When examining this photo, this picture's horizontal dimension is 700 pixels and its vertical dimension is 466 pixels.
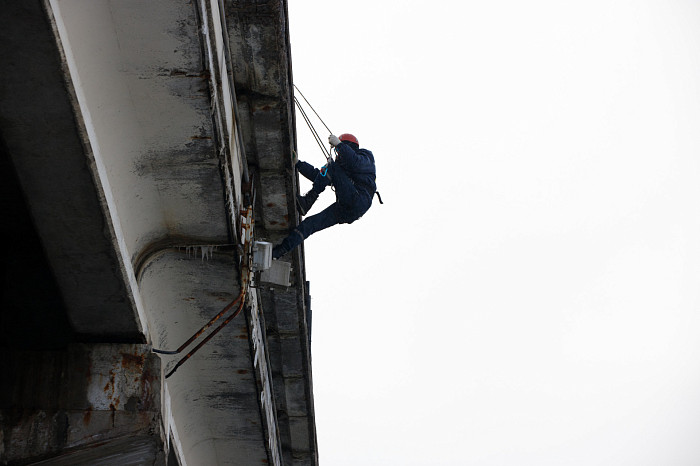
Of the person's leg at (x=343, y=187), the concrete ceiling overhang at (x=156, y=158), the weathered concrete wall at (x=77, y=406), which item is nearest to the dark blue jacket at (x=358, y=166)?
the person's leg at (x=343, y=187)

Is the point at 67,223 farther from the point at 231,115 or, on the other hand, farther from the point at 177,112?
the point at 231,115

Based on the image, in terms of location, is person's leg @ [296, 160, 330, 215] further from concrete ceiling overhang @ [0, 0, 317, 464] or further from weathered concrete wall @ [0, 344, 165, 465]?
weathered concrete wall @ [0, 344, 165, 465]

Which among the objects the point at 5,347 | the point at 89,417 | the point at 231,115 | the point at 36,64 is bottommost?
the point at 89,417

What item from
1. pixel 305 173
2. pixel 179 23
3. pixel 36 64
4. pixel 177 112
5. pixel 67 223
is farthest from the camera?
pixel 305 173

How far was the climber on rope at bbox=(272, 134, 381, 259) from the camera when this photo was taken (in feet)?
22.0

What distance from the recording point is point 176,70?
362cm

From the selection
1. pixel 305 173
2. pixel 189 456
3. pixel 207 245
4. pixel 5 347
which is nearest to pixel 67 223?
pixel 5 347

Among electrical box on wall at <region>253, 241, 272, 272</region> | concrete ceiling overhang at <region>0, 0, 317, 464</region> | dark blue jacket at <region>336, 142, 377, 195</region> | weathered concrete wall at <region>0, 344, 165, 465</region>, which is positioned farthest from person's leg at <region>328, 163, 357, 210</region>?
weathered concrete wall at <region>0, 344, 165, 465</region>

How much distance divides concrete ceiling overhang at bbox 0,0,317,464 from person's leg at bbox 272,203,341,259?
15 cm

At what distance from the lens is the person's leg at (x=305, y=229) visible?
6.14 metres

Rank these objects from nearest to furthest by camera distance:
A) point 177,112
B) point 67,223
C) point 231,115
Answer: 1. point 67,223
2. point 177,112
3. point 231,115

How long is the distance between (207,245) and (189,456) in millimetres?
3056

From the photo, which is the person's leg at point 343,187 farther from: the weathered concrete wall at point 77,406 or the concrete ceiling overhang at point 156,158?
the weathered concrete wall at point 77,406

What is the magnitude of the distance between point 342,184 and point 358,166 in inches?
11.8
